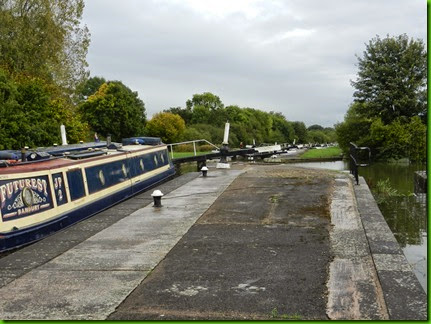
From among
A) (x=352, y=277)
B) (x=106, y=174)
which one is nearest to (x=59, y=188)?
(x=106, y=174)

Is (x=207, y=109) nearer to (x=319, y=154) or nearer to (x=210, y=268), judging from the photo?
(x=319, y=154)

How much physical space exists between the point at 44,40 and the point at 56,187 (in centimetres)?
1773

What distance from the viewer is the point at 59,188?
28.5 ft

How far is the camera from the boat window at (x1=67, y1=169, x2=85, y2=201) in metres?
9.12

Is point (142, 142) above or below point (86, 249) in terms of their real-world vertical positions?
above

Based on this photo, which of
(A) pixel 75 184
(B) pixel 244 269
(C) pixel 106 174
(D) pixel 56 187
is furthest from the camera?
(C) pixel 106 174

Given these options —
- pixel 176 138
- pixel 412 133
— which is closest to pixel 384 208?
pixel 412 133

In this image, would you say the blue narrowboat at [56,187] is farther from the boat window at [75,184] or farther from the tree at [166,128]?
the tree at [166,128]

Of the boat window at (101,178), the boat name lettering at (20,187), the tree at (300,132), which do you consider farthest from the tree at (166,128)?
the tree at (300,132)

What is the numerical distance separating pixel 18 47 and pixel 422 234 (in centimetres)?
2069

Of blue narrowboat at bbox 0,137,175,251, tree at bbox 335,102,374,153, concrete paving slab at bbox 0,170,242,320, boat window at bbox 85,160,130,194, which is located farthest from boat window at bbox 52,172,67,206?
tree at bbox 335,102,374,153

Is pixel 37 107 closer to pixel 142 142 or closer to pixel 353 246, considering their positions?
pixel 142 142

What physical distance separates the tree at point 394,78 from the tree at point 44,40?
727 inches

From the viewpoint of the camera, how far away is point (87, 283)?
516cm
